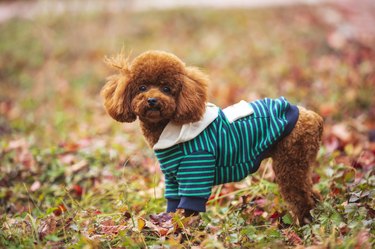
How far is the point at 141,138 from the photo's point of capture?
473 cm

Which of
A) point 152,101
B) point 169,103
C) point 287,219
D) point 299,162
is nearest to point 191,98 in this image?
point 169,103

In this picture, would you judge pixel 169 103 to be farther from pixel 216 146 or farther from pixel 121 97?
pixel 216 146

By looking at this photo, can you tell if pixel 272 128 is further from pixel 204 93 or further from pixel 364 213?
pixel 364 213

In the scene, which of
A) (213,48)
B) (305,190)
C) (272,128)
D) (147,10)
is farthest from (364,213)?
(147,10)

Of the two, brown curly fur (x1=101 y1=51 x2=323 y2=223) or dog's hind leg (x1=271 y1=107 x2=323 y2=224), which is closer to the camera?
brown curly fur (x1=101 y1=51 x2=323 y2=223)

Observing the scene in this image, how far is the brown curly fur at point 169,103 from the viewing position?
270 cm

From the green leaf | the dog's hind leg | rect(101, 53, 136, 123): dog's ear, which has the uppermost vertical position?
rect(101, 53, 136, 123): dog's ear

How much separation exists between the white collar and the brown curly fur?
0.06 m

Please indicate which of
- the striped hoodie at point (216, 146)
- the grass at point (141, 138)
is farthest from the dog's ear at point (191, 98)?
the grass at point (141, 138)

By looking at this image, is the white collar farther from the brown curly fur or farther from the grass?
the grass

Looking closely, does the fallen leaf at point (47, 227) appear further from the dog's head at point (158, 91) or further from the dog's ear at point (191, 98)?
the dog's ear at point (191, 98)

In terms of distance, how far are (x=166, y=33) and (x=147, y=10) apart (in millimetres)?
1692

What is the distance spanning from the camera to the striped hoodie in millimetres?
2795

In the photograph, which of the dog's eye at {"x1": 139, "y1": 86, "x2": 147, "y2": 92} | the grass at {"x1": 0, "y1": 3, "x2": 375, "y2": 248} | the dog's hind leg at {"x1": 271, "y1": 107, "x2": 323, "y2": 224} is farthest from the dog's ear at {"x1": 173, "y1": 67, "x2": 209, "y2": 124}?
the dog's hind leg at {"x1": 271, "y1": 107, "x2": 323, "y2": 224}
